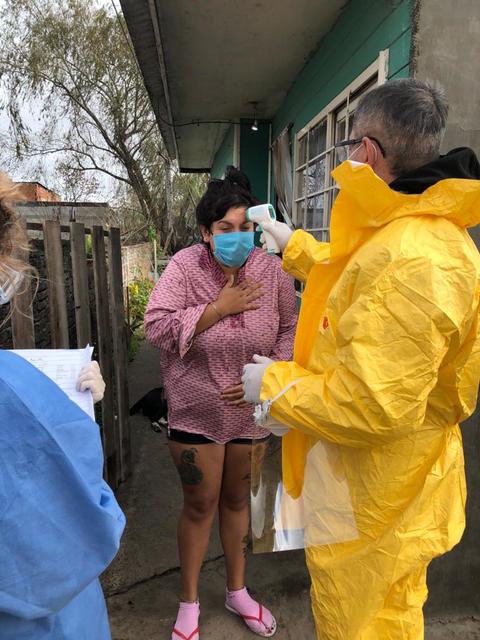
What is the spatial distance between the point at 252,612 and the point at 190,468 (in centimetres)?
81

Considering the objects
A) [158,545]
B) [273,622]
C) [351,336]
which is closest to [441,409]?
[351,336]

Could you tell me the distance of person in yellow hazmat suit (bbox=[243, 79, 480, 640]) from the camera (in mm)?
1101

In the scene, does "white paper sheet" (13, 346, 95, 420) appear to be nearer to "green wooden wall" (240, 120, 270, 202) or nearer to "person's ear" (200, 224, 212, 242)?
"person's ear" (200, 224, 212, 242)

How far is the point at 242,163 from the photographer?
650cm

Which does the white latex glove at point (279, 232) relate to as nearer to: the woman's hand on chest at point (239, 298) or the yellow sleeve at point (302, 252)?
the yellow sleeve at point (302, 252)

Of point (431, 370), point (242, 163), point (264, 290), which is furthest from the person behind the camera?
point (242, 163)

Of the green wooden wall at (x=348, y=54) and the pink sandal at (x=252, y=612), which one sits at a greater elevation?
the green wooden wall at (x=348, y=54)

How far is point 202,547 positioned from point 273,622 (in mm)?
515

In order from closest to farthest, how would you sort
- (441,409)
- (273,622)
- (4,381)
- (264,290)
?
1. (4,381)
2. (441,409)
3. (264,290)
4. (273,622)

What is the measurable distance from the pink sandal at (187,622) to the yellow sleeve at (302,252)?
1.57m

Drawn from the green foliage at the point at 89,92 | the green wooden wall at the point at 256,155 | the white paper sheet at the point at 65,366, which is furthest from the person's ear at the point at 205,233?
the green foliage at the point at 89,92

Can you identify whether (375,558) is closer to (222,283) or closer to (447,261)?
(447,261)

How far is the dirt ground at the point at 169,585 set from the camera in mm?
2271

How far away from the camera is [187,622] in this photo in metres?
2.17
